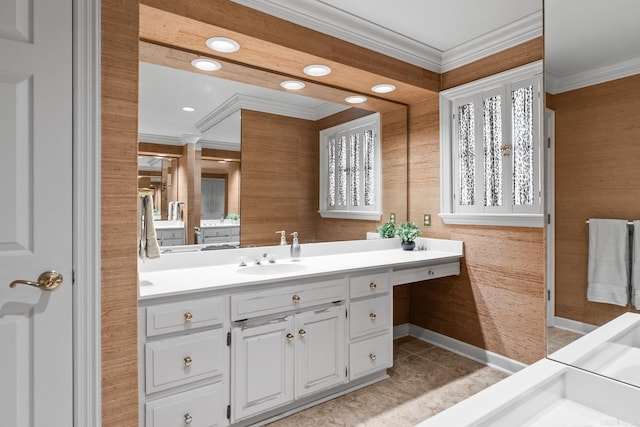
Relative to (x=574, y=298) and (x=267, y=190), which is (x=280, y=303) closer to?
(x=267, y=190)

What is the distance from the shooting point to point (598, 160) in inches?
35.1

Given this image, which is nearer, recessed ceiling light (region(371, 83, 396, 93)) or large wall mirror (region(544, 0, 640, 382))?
large wall mirror (region(544, 0, 640, 382))

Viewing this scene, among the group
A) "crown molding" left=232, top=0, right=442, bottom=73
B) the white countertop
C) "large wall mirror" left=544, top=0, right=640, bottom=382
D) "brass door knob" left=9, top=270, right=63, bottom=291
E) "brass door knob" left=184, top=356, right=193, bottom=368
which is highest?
"crown molding" left=232, top=0, right=442, bottom=73

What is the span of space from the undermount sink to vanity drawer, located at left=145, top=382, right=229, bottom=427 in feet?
2.34

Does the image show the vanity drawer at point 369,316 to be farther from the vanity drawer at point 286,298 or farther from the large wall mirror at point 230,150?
the large wall mirror at point 230,150

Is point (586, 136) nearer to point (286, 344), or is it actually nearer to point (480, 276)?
point (286, 344)

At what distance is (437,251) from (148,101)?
2.45 meters

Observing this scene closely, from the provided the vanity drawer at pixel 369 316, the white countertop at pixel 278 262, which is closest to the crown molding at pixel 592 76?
the white countertop at pixel 278 262

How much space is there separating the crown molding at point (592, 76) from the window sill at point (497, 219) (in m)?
1.62

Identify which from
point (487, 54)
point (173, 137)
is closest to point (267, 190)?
point (173, 137)

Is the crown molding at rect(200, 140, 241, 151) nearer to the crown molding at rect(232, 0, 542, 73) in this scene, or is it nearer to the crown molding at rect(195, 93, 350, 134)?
the crown molding at rect(195, 93, 350, 134)

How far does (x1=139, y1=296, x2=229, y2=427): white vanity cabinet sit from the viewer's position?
164cm

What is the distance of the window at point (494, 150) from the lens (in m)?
2.52

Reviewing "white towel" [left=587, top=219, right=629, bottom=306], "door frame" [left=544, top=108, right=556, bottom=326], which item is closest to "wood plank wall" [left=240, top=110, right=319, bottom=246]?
"door frame" [left=544, top=108, right=556, bottom=326]
